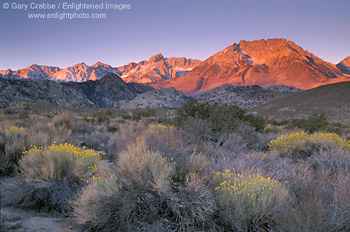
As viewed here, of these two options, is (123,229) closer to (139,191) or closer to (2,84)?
(139,191)

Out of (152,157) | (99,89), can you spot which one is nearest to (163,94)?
(99,89)

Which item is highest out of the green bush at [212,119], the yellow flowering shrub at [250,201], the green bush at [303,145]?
the green bush at [212,119]

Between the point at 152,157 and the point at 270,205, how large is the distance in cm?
214

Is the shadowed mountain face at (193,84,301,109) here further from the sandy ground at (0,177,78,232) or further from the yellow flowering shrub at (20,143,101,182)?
the sandy ground at (0,177,78,232)

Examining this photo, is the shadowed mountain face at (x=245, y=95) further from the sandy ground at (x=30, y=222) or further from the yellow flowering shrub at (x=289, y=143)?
the sandy ground at (x=30, y=222)

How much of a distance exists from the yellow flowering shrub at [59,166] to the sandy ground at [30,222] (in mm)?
835

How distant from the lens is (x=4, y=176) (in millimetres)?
6023

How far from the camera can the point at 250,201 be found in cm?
349

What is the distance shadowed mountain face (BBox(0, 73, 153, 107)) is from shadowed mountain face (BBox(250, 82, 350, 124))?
7356 cm

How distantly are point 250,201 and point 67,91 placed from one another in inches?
3976

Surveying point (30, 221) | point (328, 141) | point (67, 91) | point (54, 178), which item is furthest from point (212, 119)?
point (67, 91)

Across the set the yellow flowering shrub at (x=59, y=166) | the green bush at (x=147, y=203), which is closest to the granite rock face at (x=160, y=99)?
the yellow flowering shrub at (x=59, y=166)

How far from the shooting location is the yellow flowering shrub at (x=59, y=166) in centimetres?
506

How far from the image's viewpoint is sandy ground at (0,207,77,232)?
3707 mm
